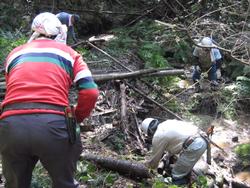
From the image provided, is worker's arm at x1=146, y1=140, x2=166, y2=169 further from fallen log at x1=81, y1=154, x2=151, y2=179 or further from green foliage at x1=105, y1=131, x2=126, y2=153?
green foliage at x1=105, y1=131, x2=126, y2=153

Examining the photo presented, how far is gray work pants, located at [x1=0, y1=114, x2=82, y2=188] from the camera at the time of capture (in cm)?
324

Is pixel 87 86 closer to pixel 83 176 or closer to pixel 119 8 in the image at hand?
pixel 83 176

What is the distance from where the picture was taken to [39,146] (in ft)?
10.6

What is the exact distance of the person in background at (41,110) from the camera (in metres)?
3.26

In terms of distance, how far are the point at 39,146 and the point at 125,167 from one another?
2.58 meters

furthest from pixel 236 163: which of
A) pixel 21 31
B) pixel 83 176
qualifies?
pixel 21 31

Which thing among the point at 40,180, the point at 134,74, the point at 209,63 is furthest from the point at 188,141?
the point at 209,63

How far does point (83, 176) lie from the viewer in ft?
17.7

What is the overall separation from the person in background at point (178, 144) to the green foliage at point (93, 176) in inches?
25.7

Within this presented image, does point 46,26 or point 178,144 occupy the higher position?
point 46,26

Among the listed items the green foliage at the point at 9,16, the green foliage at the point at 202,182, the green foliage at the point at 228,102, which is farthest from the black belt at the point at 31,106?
the green foliage at the point at 9,16

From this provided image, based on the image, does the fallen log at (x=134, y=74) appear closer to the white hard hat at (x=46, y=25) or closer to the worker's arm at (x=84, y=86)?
the white hard hat at (x=46, y=25)

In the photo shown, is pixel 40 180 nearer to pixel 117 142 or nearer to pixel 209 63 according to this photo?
pixel 117 142

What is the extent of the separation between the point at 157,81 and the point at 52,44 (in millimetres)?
6359
